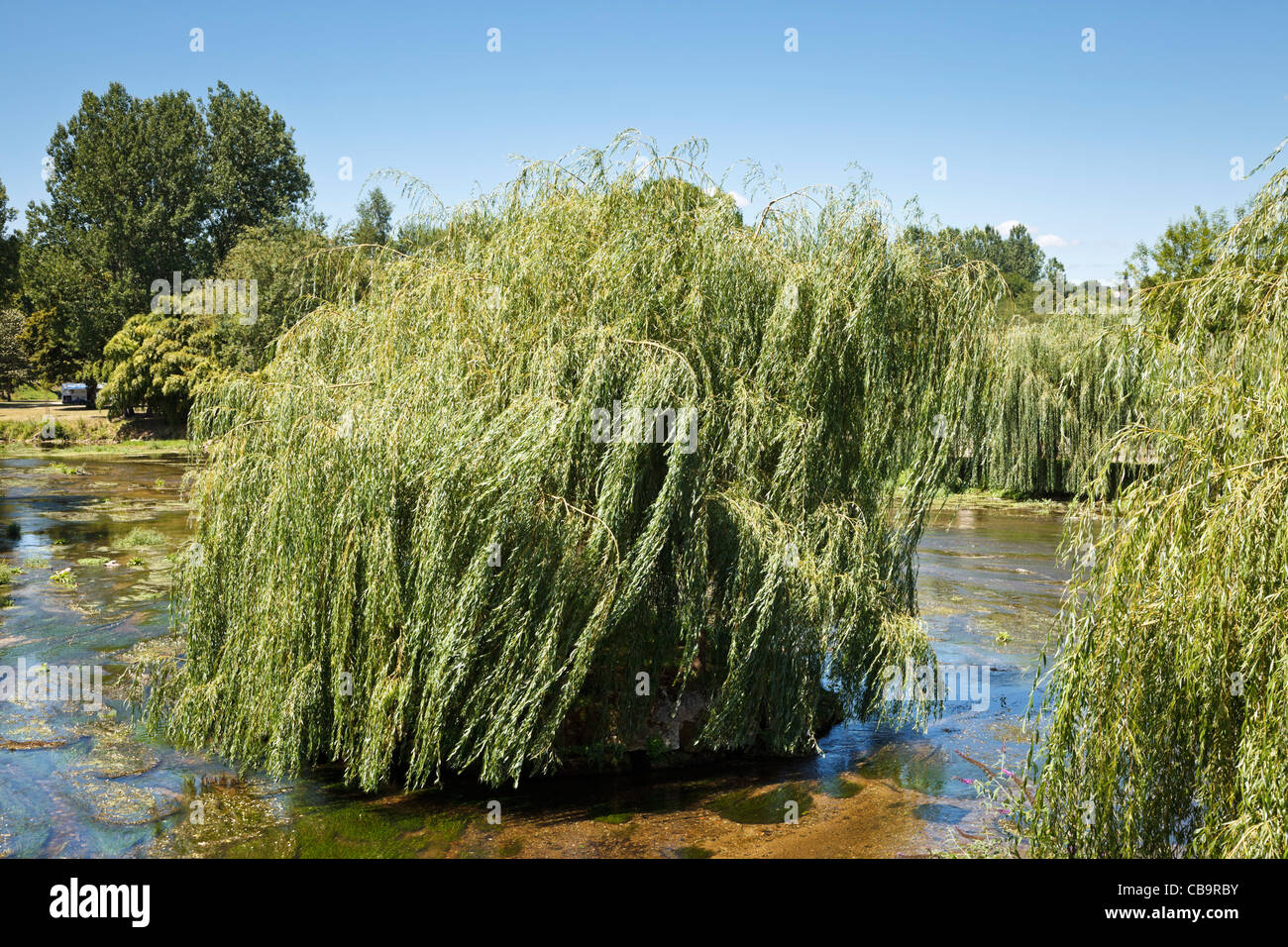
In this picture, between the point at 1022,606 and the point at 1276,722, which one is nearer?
the point at 1276,722

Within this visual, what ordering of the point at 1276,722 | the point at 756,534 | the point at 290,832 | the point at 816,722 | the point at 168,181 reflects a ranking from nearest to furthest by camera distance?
the point at 1276,722, the point at 290,832, the point at 756,534, the point at 816,722, the point at 168,181

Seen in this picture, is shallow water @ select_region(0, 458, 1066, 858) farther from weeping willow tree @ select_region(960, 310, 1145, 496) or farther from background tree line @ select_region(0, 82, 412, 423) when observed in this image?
background tree line @ select_region(0, 82, 412, 423)

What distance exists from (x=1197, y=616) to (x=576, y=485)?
5.84 m

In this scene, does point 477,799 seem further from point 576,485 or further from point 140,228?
point 140,228

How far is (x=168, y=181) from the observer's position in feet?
190

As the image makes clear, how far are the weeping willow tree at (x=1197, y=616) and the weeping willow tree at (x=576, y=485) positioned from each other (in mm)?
4133

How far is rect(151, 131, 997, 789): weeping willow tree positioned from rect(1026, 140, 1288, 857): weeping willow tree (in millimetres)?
4133

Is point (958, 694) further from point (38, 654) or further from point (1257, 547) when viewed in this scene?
point (38, 654)

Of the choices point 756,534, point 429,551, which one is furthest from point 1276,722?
point 429,551

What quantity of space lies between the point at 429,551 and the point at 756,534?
3.41m

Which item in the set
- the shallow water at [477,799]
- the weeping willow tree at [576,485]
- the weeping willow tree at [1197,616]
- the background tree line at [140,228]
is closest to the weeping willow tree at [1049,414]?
the shallow water at [477,799]

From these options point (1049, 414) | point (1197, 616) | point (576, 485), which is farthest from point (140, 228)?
point (1197, 616)

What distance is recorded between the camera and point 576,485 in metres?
9.85

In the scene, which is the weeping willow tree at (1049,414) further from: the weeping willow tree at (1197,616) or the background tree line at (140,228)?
the background tree line at (140,228)
